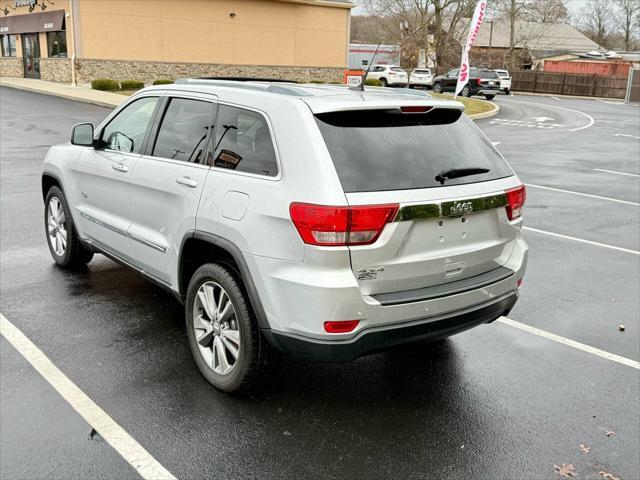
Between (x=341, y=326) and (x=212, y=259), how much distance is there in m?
1.08

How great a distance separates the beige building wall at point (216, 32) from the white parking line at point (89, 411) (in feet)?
106

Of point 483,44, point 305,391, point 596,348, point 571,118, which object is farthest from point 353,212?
point 483,44

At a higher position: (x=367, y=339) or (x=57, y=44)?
(x=57, y=44)

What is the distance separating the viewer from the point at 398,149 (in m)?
3.77

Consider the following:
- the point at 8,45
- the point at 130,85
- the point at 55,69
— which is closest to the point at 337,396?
the point at 130,85

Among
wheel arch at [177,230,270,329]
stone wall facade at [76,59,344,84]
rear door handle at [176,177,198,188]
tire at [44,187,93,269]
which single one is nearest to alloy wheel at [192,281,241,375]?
wheel arch at [177,230,270,329]

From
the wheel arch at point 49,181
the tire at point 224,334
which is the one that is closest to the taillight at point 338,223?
the tire at point 224,334

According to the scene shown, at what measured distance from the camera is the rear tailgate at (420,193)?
350 cm

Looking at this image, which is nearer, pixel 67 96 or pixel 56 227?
pixel 56 227

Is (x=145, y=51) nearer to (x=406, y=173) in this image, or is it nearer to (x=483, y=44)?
(x=406, y=173)

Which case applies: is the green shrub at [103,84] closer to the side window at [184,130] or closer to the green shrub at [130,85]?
the green shrub at [130,85]

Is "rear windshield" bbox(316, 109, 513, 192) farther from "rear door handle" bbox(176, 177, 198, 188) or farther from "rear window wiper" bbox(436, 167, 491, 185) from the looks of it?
"rear door handle" bbox(176, 177, 198, 188)

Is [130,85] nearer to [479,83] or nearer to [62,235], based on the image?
[479,83]

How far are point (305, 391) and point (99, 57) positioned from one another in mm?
33764
